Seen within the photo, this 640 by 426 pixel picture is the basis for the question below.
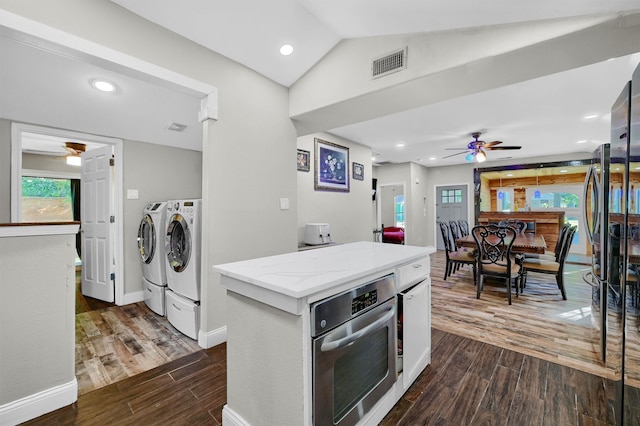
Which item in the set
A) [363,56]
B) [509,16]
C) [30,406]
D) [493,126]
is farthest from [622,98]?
[30,406]

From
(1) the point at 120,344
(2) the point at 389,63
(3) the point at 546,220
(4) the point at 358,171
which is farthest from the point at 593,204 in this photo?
(3) the point at 546,220

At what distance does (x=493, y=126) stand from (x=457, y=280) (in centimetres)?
251

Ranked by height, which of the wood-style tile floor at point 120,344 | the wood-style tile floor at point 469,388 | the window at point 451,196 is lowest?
the wood-style tile floor at point 120,344

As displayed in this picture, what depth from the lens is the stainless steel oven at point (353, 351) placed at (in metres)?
1.12

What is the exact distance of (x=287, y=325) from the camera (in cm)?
114

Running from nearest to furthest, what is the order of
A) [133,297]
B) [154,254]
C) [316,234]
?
[154,254], [133,297], [316,234]

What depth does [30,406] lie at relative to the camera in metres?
1.54

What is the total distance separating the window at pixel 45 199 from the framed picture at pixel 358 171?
251 inches

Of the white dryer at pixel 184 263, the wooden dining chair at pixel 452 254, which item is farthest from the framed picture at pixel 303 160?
the wooden dining chair at pixel 452 254

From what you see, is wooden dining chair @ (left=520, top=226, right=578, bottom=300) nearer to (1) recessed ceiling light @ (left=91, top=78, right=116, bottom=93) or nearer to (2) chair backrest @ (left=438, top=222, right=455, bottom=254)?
(2) chair backrest @ (left=438, top=222, right=455, bottom=254)

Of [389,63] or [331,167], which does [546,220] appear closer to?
[331,167]

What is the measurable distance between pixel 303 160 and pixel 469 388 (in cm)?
318

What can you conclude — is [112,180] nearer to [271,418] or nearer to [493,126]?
[271,418]

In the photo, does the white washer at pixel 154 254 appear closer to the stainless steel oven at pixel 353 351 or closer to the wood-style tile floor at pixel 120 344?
the wood-style tile floor at pixel 120 344
